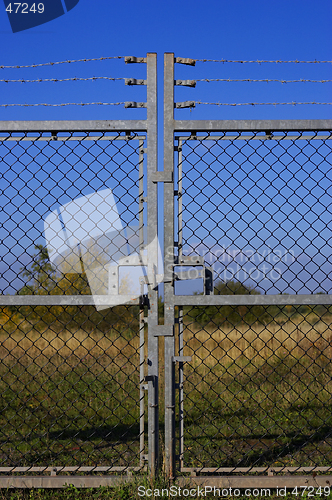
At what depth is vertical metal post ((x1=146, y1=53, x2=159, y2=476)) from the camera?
8.02 ft

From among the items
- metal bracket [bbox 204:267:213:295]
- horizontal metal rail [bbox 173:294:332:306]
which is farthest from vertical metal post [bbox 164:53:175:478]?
metal bracket [bbox 204:267:213:295]

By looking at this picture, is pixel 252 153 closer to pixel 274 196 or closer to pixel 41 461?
pixel 274 196

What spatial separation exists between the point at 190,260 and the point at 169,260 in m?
0.14

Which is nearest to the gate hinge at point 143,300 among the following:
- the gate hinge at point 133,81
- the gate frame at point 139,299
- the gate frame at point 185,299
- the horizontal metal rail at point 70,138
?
the gate frame at point 139,299

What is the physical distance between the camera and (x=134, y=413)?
189 inches

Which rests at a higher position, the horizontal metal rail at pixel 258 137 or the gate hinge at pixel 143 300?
the horizontal metal rail at pixel 258 137

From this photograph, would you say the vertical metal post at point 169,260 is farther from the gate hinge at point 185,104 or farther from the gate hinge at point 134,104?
the gate hinge at point 134,104

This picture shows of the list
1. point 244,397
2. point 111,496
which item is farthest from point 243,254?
point 244,397

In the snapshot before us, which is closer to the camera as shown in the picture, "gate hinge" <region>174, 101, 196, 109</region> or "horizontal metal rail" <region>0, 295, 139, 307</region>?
"horizontal metal rail" <region>0, 295, 139, 307</region>

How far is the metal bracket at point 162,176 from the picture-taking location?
2.50 meters

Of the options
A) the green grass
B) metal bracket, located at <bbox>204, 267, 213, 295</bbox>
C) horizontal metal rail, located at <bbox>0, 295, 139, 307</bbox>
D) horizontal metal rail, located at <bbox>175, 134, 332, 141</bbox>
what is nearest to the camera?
horizontal metal rail, located at <bbox>0, 295, 139, 307</bbox>

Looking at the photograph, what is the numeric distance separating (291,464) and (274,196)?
2.15 metres

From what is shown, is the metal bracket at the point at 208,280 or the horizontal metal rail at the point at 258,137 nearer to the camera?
the metal bracket at the point at 208,280

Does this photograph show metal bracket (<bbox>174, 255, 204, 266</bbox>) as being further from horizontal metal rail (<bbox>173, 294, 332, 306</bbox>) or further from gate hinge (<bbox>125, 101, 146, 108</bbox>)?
gate hinge (<bbox>125, 101, 146, 108</bbox>)
